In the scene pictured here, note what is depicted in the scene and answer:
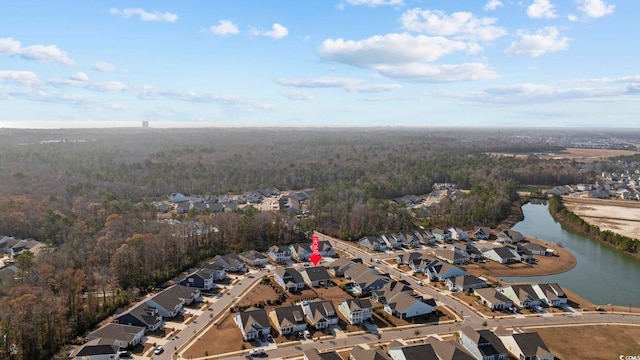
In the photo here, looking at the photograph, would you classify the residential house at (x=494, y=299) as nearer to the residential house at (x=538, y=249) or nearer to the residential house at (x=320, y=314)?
the residential house at (x=320, y=314)

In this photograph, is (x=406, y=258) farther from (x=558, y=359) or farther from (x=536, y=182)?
(x=536, y=182)

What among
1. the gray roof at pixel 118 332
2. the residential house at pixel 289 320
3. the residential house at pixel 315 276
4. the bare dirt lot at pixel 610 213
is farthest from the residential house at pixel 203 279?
the bare dirt lot at pixel 610 213

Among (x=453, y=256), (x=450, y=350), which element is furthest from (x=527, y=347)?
(x=453, y=256)

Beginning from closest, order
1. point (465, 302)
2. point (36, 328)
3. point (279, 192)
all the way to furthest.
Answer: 1. point (36, 328)
2. point (465, 302)
3. point (279, 192)

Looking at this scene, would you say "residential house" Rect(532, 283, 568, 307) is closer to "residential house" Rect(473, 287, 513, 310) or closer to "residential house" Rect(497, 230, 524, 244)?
"residential house" Rect(473, 287, 513, 310)

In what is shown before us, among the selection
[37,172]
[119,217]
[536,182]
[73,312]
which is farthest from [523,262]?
[37,172]

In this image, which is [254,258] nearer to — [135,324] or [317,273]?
[317,273]

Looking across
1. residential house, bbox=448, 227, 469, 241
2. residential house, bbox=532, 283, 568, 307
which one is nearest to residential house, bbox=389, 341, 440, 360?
residential house, bbox=532, 283, 568, 307
